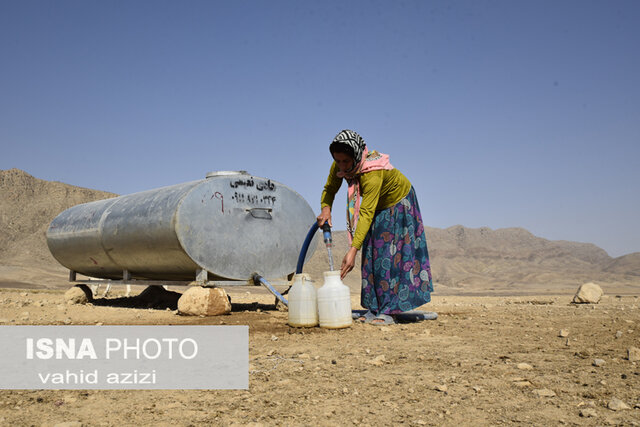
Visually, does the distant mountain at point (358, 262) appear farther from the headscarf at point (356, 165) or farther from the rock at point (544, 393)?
the rock at point (544, 393)

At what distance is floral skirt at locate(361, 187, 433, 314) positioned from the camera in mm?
4638

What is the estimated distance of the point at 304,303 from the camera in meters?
4.36

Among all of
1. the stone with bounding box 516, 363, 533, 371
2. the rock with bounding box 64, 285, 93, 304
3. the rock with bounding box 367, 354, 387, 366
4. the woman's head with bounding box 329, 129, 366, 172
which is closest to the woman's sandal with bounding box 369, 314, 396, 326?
the woman's head with bounding box 329, 129, 366, 172

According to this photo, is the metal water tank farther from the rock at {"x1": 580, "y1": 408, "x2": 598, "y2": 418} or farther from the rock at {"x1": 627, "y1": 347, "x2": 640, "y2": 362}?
the rock at {"x1": 580, "y1": 408, "x2": 598, "y2": 418}

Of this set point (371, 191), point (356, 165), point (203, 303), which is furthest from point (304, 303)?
point (203, 303)

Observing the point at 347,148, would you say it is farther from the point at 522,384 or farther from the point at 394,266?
the point at 522,384

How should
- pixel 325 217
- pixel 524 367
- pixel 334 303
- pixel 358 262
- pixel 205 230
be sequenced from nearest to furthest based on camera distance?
1. pixel 524 367
2. pixel 334 303
3. pixel 325 217
4. pixel 205 230
5. pixel 358 262

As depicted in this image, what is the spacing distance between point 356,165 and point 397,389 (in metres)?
2.34

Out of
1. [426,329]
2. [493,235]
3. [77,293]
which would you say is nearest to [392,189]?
[426,329]

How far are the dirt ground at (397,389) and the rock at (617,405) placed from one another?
0.05ft

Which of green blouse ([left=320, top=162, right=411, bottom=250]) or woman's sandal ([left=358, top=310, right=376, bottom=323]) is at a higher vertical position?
green blouse ([left=320, top=162, right=411, bottom=250])

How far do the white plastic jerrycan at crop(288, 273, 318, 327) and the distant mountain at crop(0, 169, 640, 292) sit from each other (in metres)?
17.9

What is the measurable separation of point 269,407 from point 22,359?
6.68 ft

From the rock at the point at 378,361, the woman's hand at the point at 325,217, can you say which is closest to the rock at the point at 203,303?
the woman's hand at the point at 325,217
